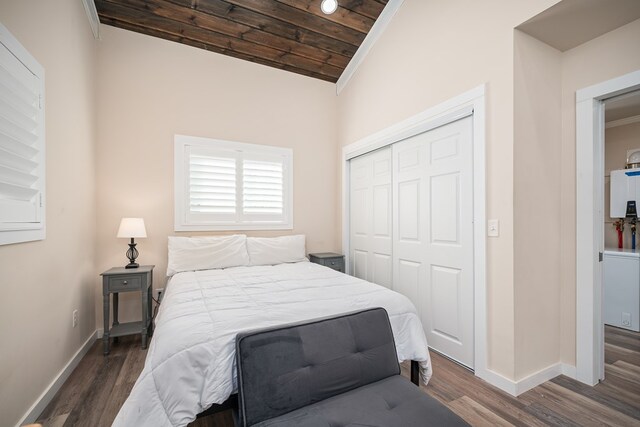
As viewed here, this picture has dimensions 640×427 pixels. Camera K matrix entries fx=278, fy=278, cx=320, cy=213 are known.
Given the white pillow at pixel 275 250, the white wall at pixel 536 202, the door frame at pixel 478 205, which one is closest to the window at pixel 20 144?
the white pillow at pixel 275 250

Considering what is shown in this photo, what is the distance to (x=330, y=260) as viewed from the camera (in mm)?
3684

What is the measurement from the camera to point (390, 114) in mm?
3088

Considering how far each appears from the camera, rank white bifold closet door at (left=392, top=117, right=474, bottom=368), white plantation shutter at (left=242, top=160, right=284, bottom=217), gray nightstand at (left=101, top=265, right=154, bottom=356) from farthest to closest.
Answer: white plantation shutter at (left=242, top=160, right=284, bottom=217) → gray nightstand at (left=101, top=265, right=154, bottom=356) → white bifold closet door at (left=392, top=117, right=474, bottom=368)

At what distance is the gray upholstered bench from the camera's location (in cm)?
115

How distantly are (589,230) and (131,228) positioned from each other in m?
3.91

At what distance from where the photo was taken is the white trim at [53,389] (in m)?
1.61

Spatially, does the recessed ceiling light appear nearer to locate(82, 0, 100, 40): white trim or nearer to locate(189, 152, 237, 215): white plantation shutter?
locate(189, 152, 237, 215): white plantation shutter

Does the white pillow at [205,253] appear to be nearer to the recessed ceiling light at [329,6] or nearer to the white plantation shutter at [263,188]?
the white plantation shutter at [263,188]

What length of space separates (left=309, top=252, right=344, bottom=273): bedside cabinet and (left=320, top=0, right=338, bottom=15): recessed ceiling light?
2841mm

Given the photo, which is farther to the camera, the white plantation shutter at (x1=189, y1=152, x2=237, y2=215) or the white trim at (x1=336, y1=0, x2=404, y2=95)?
the white plantation shutter at (x1=189, y1=152, x2=237, y2=215)

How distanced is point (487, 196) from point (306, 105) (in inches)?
110

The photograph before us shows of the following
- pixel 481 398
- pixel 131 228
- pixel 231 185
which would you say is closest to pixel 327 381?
pixel 481 398

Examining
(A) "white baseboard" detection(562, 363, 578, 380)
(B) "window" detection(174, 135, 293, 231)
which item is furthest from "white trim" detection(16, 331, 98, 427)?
(A) "white baseboard" detection(562, 363, 578, 380)

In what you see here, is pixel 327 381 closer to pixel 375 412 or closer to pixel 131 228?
pixel 375 412
